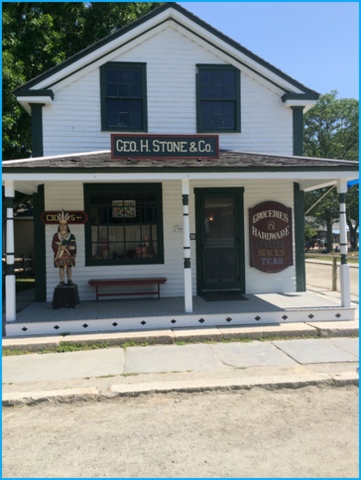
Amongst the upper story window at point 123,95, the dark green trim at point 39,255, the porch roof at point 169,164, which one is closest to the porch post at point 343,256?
the porch roof at point 169,164

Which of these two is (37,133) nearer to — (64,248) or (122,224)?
(122,224)

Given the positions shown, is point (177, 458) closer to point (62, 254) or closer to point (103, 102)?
point (62, 254)

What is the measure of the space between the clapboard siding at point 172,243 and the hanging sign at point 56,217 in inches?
12.6

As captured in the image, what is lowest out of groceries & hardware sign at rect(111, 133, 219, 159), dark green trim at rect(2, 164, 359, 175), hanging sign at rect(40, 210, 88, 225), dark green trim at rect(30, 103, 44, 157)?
hanging sign at rect(40, 210, 88, 225)

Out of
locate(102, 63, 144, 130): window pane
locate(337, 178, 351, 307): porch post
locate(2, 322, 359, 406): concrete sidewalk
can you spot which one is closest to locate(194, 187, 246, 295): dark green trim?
locate(102, 63, 144, 130): window pane

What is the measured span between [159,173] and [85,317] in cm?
316

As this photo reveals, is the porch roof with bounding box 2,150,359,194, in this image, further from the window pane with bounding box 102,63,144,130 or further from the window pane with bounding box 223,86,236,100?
the window pane with bounding box 223,86,236,100

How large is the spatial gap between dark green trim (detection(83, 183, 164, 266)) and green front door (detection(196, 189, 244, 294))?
0.98 m

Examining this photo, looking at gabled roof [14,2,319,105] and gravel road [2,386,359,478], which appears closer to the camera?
gravel road [2,386,359,478]

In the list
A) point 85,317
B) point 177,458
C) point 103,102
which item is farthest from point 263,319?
point 103,102

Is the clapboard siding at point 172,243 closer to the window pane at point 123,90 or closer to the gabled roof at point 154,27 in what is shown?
the gabled roof at point 154,27

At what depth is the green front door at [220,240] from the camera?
10164 mm

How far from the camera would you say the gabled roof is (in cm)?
977

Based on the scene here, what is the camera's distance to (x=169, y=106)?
10250 millimetres
